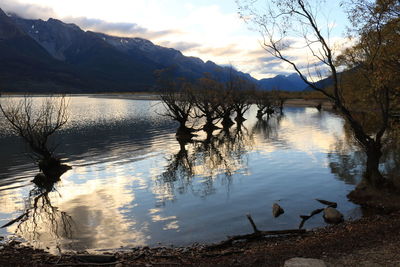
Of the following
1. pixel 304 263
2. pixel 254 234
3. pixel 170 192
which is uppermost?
pixel 304 263

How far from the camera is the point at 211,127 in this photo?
68.9m

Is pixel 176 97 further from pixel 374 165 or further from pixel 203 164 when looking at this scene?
pixel 374 165

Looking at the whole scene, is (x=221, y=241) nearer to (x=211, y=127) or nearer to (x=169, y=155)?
(x=169, y=155)

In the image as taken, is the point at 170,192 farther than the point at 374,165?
Yes

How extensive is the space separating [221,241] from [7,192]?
64.4ft

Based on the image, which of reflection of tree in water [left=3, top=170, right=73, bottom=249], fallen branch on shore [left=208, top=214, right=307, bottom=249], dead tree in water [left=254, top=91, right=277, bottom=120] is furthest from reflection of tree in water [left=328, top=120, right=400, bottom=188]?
dead tree in water [left=254, top=91, right=277, bottom=120]

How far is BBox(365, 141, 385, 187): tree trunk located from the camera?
21.3m

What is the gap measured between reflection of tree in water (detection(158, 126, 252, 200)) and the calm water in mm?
93

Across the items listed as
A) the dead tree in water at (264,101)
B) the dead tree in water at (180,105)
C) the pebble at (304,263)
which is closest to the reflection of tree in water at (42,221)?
the pebble at (304,263)

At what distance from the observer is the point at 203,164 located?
35344mm

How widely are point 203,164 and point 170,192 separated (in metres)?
10.5

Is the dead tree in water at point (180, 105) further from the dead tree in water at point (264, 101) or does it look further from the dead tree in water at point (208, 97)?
the dead tree in water at point (264, 101)

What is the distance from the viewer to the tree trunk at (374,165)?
839 inches

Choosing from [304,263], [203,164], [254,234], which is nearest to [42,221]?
[254,234]
